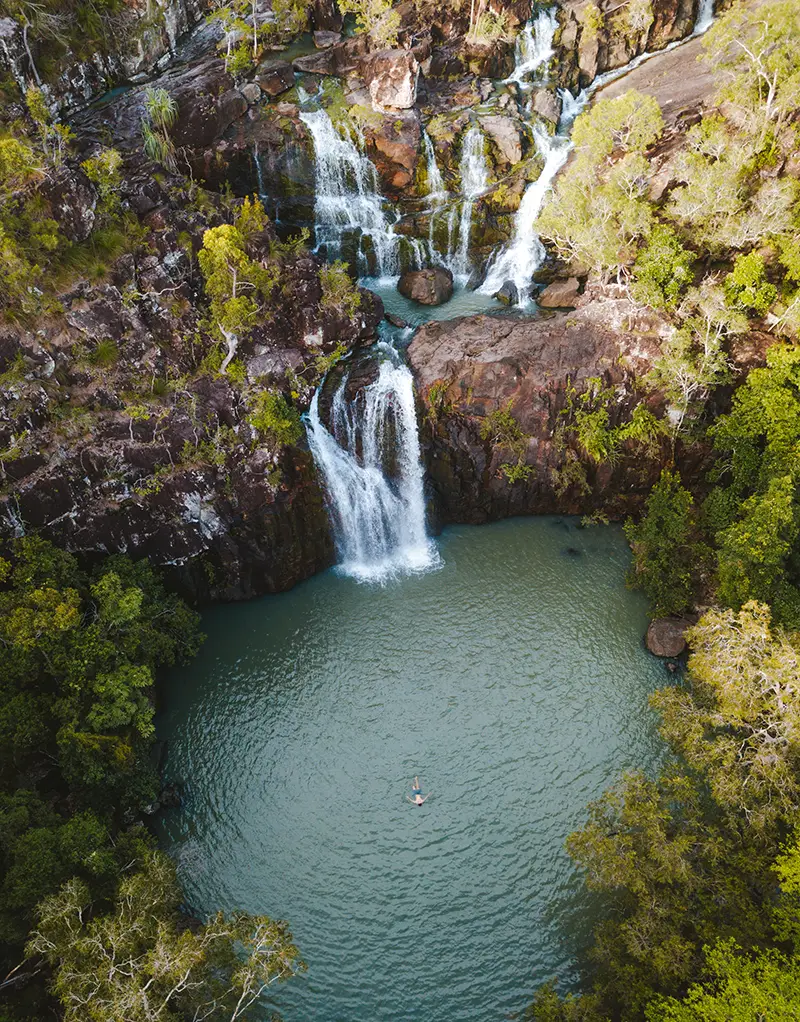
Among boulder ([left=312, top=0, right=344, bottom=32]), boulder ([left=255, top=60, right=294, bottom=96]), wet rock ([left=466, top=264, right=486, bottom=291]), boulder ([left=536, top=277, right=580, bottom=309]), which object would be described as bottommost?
boulder ([left=536, top=277, right=580, bottom=309])

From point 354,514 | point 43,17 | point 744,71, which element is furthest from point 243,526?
point 744,71

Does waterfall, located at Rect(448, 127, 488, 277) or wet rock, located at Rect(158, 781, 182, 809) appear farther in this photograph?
waterfall, located at Rect(448, 127, 488, 277)

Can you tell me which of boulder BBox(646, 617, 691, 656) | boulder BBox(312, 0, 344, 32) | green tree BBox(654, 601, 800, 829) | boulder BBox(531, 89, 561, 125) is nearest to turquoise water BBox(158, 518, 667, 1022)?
boulder BBox(646, 617, 691, 656)

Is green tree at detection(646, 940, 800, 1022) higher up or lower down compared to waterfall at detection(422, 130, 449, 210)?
lower down

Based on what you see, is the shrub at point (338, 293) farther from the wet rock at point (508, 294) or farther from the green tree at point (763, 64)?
the green tree at point (763, 64)

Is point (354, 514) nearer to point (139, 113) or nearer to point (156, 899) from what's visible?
point (156, 899)

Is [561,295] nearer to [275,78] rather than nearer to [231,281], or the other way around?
[231,281]

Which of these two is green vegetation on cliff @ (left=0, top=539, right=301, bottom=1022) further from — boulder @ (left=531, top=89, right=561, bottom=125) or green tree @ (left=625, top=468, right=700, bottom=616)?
boulder @ (left=531, top=89, right=561, bottom=125)
